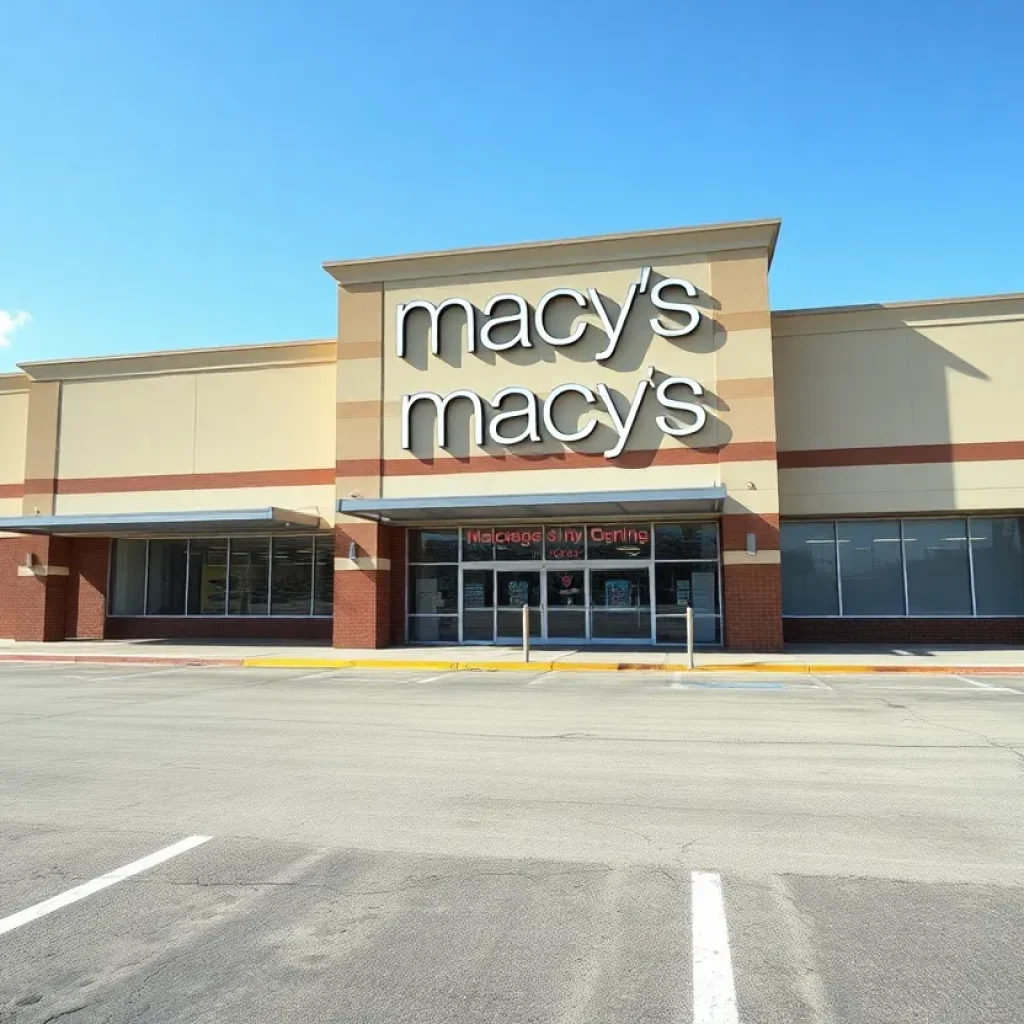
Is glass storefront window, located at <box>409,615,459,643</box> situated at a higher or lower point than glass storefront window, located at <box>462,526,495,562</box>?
lower

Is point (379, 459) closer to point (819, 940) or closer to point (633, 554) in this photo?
point (633, 554)

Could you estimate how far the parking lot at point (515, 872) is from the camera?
367cm

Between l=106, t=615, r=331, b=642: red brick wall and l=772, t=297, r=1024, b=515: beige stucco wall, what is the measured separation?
13.3 m

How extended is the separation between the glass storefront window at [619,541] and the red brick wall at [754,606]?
254cm

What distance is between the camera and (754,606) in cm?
2002

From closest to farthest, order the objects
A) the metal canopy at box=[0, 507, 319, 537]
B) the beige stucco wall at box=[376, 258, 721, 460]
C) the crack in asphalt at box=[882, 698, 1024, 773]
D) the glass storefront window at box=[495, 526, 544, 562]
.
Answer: the crack in asphalt at box=[882, 698, 1024, 773], the beige stucco wall at box=[376, 258, 721, 460], the metal canopy at box=[0, 507, 319, 537], the glass storefront window at box=[495, 526, 544, 562]

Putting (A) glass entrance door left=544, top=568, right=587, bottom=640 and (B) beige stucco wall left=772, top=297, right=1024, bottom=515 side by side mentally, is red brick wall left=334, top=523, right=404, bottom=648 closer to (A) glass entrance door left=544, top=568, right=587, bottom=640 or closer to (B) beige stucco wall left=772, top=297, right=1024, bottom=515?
(A) glass entrance door left=544, top=568, right=587, bottom=640

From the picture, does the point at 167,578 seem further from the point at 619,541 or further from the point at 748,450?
the point at 748,450

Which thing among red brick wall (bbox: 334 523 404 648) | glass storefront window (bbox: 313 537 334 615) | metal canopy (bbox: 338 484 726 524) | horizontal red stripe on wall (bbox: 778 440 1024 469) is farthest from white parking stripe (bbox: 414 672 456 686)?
horizontal red stripe on wall (bbox: 778 440 1024 469)

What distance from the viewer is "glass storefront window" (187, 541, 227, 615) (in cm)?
2561

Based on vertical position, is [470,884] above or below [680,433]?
below

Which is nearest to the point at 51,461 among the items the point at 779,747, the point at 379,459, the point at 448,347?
the point at 379,459

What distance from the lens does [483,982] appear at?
376 centimetres

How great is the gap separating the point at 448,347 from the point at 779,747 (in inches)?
604
